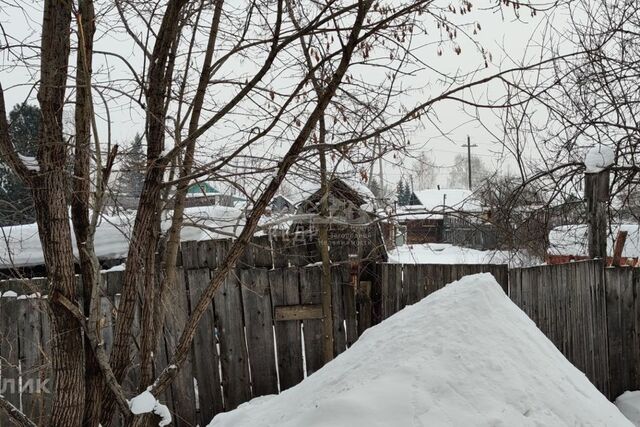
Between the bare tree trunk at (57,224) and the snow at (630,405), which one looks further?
the snow at (630,405)

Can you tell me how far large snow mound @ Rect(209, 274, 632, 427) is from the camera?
1930 mm

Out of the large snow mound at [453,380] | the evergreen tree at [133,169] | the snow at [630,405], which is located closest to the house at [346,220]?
the evergreen tree at [133,169]

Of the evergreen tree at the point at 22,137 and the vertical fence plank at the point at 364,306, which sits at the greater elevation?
the evergreen tree at the point at 22,137

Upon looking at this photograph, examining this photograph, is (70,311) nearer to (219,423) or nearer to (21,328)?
(219,423)

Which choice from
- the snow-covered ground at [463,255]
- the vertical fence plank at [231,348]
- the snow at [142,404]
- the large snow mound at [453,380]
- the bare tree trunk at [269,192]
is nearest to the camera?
the large snow mound at [453,380]

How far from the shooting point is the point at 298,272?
16.6 ft

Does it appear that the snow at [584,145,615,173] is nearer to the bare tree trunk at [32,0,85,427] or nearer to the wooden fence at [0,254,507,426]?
the wooden fence at [0,254,507,426]

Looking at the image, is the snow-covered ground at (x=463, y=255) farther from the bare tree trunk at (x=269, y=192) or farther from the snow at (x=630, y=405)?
the bare tree trunk at (x=269, y=192)

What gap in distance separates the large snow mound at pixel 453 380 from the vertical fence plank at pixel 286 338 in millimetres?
2275

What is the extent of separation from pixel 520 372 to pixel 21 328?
168 inches

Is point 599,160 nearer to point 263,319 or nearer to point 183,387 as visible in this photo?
point 263,319

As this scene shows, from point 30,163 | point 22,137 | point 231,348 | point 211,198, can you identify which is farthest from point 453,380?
point 231,348

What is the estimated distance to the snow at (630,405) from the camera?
5043 millimetres

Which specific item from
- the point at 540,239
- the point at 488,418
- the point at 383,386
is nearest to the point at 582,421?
the point at 488,418
